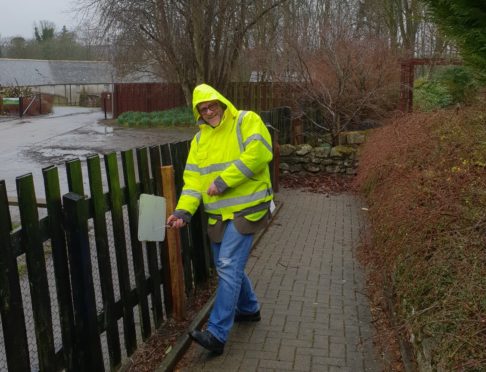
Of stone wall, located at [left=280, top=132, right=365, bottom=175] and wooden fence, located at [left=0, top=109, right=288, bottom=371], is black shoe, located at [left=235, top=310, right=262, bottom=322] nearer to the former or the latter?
wooden fence, located at [left=0, top=109, right=288, bottom=371]

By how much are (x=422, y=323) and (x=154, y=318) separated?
2.13 m

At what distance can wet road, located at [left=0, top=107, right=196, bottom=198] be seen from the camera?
14.6 metres

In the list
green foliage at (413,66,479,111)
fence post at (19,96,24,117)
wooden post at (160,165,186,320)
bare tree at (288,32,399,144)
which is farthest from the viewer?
fence post at (19,96,24,117)

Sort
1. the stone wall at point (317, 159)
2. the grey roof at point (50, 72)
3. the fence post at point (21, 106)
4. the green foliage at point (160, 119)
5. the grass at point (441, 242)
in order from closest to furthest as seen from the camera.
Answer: the grass at point (441, 242)
the stone wall at point (317, 159)
the green foliage at point (160, 119)
the fence post at point (21, 106)
the grey roof at point (50, 72)

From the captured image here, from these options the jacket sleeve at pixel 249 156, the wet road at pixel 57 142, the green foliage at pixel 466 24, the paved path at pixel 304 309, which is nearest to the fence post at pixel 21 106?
the wet road at pixel 57 142

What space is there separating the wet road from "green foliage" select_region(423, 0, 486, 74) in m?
8.53

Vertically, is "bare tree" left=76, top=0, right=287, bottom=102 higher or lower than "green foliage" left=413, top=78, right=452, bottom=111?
higher

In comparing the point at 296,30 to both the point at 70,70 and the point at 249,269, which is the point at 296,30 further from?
the point at 70,70

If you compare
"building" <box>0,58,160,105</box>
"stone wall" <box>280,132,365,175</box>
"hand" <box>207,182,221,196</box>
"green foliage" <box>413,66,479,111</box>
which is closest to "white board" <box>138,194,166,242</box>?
"hand" <box>207,182,221,196</box>

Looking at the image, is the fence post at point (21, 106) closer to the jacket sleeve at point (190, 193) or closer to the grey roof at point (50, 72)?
the grey roof at point (50, 72)

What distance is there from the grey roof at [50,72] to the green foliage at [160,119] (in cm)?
3309

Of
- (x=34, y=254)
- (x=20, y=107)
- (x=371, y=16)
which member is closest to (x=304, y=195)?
(x=34, y=254)

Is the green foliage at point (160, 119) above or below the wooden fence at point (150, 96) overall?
below

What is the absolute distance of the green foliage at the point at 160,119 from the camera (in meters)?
25.9
